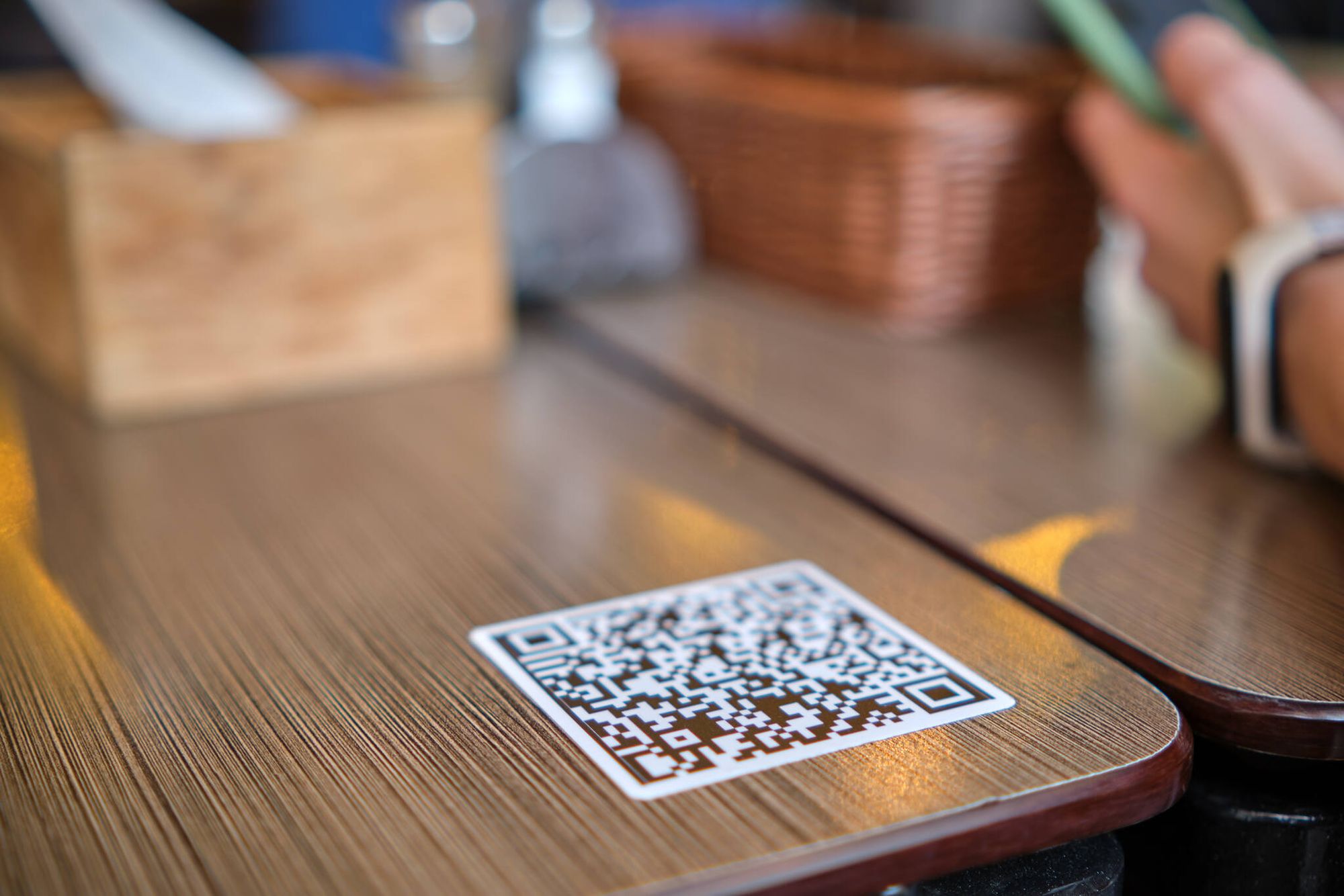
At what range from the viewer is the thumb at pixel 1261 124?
0.62m

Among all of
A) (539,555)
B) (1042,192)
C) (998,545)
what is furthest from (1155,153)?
(539,555)

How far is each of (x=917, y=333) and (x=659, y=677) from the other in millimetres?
435

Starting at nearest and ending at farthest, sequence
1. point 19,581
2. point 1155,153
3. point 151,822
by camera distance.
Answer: point 151,822 < point 19,581 < point 1155,153

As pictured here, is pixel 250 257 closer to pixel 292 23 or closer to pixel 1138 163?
pixel 1138 163

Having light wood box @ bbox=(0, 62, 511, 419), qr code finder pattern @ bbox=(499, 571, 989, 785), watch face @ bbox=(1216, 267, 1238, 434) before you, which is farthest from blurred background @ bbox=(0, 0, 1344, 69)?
qr code finder pattern @ bbox=(499, 571, 989, 785)

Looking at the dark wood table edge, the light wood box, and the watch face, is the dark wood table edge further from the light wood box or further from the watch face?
the light wood box

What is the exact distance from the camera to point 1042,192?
83 centimetres

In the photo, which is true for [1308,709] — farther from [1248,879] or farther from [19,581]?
[19,581]

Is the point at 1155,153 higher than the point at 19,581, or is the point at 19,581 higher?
the point at 1155,153

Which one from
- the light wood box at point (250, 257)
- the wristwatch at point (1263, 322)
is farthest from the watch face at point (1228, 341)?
the light wood box at point (250, 257)

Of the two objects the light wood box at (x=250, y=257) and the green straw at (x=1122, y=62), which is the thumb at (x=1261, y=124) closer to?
the green straw at (x=1122, y=62)

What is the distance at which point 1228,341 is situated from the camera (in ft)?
1.96

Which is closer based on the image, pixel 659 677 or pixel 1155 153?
pixel 659 677

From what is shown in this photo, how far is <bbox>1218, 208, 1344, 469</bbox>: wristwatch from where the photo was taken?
58 cm
